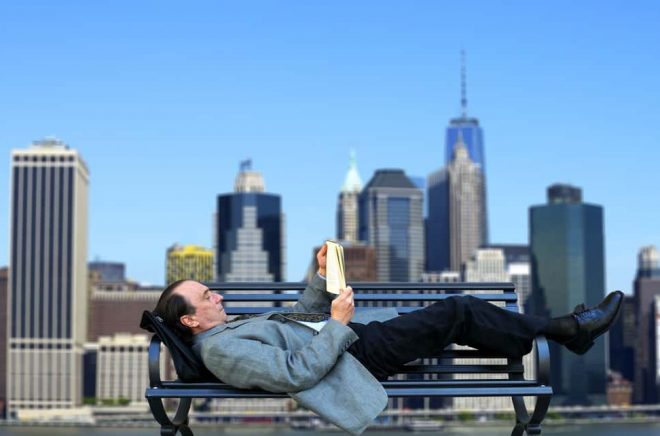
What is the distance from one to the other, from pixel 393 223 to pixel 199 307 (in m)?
157

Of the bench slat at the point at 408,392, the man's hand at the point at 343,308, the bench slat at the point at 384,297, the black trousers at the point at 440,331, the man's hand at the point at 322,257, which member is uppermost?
the man's hand at the point at 322,257

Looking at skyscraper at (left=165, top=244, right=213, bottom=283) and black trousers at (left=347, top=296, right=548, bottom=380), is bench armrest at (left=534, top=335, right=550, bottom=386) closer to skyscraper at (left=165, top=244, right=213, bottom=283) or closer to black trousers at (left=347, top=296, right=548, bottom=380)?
black trousers at (left=347, top=296, right=548, bottom=380)

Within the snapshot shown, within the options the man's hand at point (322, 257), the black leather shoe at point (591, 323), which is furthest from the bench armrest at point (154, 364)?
the black leather shoe at point (591, 323)

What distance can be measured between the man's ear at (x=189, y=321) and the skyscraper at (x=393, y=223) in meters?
147

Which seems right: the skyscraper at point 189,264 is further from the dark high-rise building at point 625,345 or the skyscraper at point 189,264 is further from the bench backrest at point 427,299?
the bench backrest at point 427,299

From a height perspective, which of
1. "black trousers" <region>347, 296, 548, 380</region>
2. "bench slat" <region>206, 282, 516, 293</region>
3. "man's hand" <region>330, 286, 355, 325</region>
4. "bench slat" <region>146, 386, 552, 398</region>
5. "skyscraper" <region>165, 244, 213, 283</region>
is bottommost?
"bench slat" <region>146, 386, 552, 398</region>

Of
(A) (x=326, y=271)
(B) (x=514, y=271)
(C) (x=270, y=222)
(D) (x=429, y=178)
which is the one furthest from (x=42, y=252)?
(A) (x=326, y=271)

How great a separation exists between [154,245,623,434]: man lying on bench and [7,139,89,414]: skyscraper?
373ft

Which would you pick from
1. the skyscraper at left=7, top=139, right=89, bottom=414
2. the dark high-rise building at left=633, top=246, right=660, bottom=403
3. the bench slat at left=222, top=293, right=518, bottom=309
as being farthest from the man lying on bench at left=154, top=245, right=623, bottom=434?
the dark high-rise building at left=633, top=246, right=660, bottom=403

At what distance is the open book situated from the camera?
17.2 feet

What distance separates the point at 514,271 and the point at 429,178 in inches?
1500

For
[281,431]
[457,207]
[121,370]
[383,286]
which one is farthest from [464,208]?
[383,286]

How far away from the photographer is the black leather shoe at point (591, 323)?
523cm

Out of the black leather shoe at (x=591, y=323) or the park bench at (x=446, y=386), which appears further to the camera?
the black leather shoe at (x=591, y=323)
